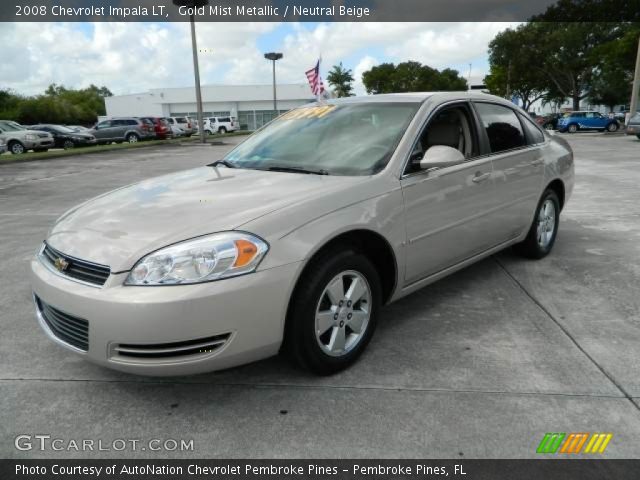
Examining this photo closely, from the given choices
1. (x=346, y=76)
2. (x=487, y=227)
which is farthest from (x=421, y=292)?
(x=346, y=76)

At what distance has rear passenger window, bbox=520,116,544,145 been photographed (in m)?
4.54

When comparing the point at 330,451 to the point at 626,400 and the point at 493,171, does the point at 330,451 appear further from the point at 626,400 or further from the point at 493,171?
the point at 493,171

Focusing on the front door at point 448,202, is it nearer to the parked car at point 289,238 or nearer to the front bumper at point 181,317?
the parked car at point 289,238

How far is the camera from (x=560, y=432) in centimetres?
235

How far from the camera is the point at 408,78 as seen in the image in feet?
284

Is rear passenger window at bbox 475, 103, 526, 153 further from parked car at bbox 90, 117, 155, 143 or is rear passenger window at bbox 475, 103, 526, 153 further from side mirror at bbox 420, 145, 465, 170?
parked car at bbox 90, 117, 155, 143

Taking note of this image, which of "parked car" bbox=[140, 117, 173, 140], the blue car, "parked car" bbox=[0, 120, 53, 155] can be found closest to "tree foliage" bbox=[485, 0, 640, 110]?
the blue car

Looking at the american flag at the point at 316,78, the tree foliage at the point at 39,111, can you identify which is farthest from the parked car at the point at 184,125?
the tree foliage at the point at 39,111

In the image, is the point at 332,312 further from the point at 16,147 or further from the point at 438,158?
the point at 16,147

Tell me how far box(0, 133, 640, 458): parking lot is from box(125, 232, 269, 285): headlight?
721 mm
